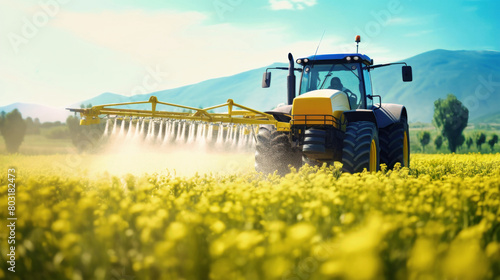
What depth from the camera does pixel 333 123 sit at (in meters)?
7.21

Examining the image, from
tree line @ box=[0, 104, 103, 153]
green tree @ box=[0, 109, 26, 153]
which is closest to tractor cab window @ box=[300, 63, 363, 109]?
tree line @ box=[0, 104, 103, 153]

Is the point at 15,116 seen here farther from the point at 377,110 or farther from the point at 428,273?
the point at 428,273

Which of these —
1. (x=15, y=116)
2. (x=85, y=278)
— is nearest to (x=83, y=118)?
(x=85, y=278)

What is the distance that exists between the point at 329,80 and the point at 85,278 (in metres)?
7.55

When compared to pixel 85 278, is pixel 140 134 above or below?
above

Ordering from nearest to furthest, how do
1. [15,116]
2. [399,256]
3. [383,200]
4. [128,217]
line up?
[399,256]
[128,217]
[383,200]
[15,116]

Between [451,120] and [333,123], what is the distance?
54.4 m

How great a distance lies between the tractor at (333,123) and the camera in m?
7.18

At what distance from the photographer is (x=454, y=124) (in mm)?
54406

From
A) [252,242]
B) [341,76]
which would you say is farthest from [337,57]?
[252,242]

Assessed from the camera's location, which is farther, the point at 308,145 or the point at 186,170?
the point at 186,170

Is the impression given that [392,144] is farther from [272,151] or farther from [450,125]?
[450,125]

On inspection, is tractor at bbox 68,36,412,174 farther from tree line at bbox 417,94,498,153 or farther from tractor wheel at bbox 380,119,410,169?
tree line at bbox 417,94,498,153

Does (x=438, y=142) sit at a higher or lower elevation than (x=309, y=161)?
lower
